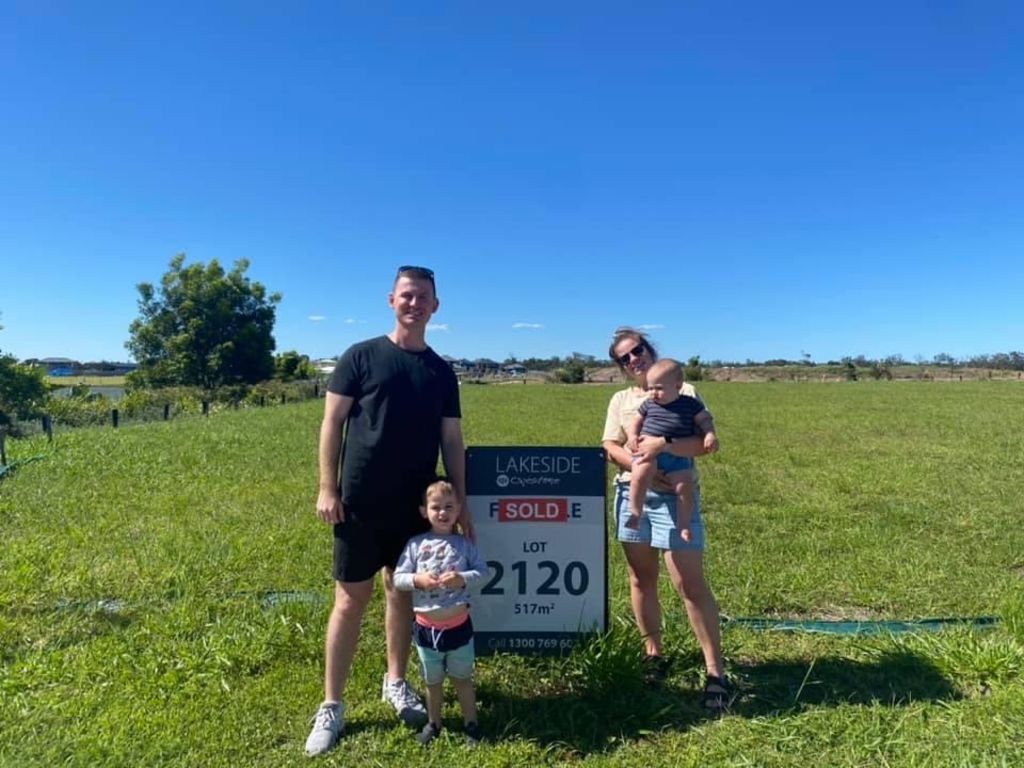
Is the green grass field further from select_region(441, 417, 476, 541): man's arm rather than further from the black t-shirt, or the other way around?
the black t-shirt

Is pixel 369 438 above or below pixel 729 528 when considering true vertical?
above

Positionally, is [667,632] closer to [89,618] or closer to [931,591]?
[931,591]

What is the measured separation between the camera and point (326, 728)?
2945mm

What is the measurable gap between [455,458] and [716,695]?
5.60ft

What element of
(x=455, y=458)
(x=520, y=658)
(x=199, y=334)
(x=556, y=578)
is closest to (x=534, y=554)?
(x=556, y=578)

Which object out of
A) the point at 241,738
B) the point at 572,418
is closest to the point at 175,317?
the point at 572,418

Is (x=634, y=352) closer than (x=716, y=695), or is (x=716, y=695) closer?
(x=716, y=695)

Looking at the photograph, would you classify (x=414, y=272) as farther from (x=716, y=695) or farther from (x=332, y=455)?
(x=716, y=695)

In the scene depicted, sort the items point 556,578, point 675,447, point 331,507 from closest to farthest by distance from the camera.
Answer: point 331,507, point 675,447, point 556,578

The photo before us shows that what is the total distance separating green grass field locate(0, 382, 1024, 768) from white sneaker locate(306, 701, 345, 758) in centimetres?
7

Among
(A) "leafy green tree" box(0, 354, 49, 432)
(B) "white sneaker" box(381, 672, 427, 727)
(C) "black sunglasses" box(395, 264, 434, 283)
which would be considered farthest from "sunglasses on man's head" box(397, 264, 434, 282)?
(A) "leafy green tree" box(0, 354, 49, 432)

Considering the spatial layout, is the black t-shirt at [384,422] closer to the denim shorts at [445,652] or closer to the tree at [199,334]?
the denim shorts at [445,652]

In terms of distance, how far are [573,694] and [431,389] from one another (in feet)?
5.71

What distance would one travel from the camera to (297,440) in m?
14.9
